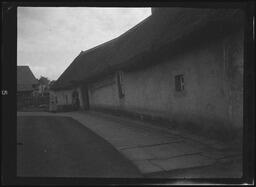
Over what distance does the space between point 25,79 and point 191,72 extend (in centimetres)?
3401

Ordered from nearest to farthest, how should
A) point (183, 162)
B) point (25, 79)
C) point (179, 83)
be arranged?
point (183, 162)
point (179, 83)
point (25, 79)

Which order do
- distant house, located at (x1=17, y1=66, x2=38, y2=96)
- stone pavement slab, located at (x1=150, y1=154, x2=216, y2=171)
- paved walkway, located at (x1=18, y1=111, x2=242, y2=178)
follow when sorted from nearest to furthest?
1. stone pavement slab, located at (x1=150, y1=154, x2=216, y2=171)
2. paved walkway, located at (x1=18, y1=111, x2=242, y2=178)
3. distant house, located at (x1=17, y1=66, x2=38, y2=96)

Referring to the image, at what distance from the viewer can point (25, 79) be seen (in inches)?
1561

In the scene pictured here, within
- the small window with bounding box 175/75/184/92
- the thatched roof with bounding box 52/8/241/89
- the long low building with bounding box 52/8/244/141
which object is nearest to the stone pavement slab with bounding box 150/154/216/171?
the long low building with bounding box 52/8/244/141

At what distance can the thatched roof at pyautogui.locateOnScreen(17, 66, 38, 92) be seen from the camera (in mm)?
38281

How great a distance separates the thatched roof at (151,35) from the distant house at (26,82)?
9.41 metres

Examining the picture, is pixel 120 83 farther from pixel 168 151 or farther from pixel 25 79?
pixel 25 79

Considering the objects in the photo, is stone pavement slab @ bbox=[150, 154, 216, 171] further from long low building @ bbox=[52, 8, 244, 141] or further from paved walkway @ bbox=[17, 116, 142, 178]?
long low building @ bbox=[52, 8, 244, 141]

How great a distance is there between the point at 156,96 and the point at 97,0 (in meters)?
8.61

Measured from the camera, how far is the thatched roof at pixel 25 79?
3828 cm

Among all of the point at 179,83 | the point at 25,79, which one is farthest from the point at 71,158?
the point at 25,79

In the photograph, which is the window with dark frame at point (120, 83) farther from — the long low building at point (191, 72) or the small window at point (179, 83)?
the small window at point (179, 83)

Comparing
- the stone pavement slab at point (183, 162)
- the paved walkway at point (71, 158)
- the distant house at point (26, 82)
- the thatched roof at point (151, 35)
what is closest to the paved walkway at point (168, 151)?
the stone pavement slab at point (183, 162)

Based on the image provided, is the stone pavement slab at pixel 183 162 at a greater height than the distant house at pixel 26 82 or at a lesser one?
lesser
